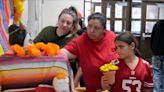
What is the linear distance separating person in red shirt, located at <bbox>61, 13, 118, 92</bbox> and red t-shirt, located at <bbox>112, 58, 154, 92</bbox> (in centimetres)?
15

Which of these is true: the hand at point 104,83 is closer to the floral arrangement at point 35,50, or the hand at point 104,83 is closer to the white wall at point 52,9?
the floral arrangement at point 35,50

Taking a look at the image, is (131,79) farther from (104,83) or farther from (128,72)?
(104,83)

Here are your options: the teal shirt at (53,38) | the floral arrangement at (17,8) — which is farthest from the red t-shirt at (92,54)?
the floral arrangement at (17,8)

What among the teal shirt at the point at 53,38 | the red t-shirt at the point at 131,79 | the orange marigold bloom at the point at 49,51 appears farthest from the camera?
the teal shirt at the point at 53,38

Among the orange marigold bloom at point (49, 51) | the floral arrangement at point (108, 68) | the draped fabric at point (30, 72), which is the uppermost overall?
the orange marigold bloom at point (49, 51)

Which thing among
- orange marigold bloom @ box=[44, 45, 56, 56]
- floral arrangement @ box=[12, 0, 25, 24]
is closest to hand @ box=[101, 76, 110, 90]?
orange marigold bloom @ box=[44, 45, 56, 56]

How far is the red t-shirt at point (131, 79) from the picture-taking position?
2297mm

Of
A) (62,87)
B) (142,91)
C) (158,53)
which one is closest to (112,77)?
(142,91)

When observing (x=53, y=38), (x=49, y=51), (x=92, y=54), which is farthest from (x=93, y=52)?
(x=49, y=51)

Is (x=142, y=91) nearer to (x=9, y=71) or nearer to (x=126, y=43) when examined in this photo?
(x=126, y=43)

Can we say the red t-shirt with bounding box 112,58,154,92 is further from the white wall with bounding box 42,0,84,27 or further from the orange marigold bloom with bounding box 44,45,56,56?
the white wall with bounding box 42,0,84,27

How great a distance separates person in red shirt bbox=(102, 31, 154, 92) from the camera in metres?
2.30

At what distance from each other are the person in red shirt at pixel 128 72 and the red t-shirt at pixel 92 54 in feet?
0.35

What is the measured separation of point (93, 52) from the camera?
2.43 meters
